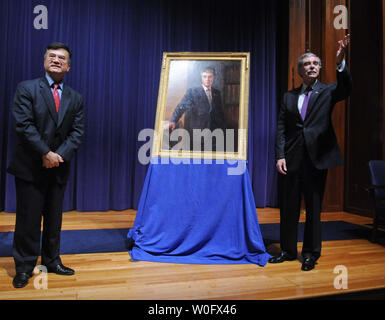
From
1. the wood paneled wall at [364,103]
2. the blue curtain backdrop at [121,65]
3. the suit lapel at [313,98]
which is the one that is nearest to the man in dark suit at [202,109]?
the suit lapel at [313,98]

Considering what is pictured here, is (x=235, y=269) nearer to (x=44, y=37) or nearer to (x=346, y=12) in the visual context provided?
(x=44, y=37)

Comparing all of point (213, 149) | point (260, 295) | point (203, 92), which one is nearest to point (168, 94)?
point (203, 92)

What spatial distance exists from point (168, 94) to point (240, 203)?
1.23 m

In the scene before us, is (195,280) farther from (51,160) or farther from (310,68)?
(310,68)

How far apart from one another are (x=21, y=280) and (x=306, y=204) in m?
2.20

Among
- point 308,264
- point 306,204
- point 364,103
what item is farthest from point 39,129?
point 364,103

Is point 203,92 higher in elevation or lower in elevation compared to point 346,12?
lower

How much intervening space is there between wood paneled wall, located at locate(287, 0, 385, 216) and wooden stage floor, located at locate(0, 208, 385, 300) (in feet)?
7.33

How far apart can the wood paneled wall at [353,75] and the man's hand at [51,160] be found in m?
4.15

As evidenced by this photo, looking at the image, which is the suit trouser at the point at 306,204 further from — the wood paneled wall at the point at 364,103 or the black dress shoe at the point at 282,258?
the wood paneled wall at the point at 364,103

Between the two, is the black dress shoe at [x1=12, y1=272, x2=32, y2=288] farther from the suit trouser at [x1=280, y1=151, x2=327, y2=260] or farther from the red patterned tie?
the suit trouser at [x1=280, y1=151, x2=327, y2=260]

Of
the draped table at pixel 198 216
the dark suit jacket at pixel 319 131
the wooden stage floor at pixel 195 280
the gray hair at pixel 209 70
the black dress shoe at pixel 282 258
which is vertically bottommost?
the wooden stage floor at pixel 195 280

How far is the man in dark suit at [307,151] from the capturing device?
2352 millimetres

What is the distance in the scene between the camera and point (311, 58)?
7.68ft
